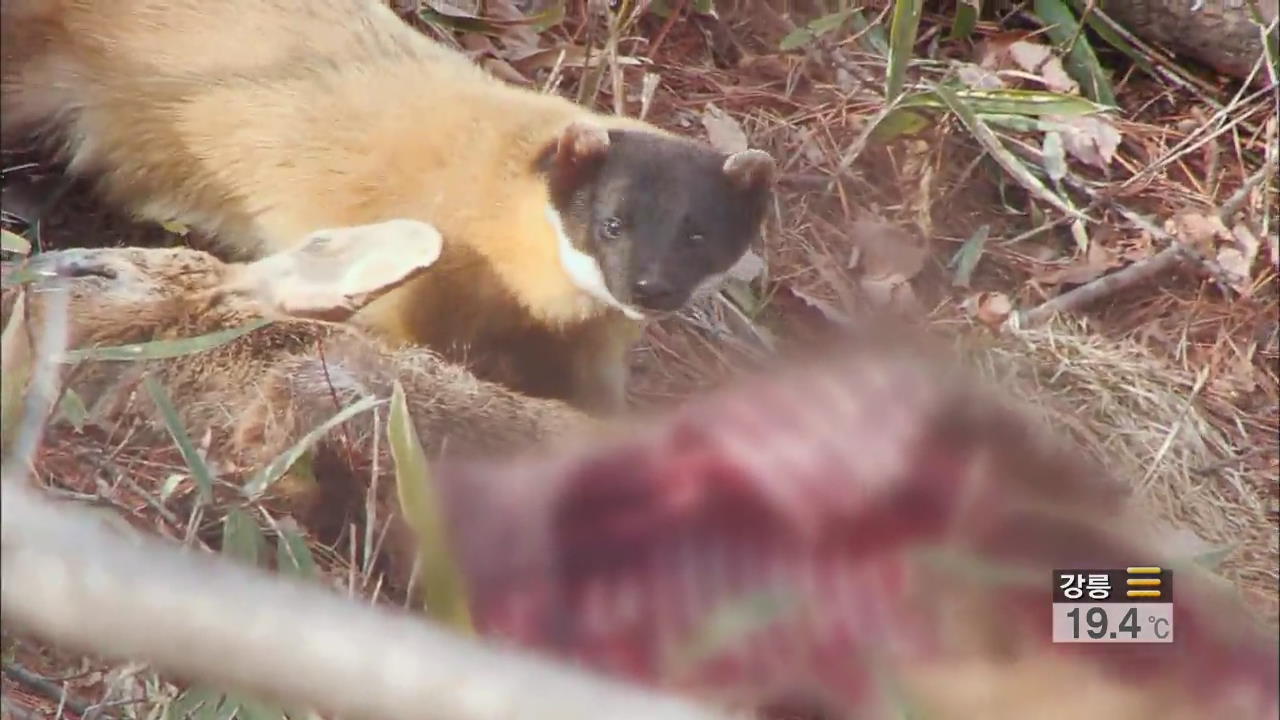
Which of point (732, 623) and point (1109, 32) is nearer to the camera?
point (732, 623)

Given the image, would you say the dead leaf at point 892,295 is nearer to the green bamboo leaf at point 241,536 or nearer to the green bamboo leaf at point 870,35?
the green bamboo leaf at point 870,35

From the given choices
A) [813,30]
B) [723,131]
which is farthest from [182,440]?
[813,30]

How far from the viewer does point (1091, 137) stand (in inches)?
41.4

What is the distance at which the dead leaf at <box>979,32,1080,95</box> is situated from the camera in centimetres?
106

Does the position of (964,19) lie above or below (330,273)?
above

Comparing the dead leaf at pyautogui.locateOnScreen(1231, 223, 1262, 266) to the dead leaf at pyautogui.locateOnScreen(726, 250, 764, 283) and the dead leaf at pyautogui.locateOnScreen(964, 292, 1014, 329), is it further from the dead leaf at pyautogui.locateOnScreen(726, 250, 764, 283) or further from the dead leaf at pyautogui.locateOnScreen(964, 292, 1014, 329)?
the dead leaf at pyautogui.locateOnScreen(726, 250, 764, 283)

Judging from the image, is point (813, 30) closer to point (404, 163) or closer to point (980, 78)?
point (980, 78)

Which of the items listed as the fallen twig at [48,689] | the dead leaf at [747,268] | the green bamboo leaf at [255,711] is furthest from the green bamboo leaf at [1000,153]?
the fallen twig at [48,689]

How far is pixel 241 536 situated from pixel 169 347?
175 mm

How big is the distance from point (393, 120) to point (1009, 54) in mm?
545

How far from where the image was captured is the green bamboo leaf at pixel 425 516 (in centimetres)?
99

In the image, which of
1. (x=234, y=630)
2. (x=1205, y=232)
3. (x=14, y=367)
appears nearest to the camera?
(x=234, y=630)

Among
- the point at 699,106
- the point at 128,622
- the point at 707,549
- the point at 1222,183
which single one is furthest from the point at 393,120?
the point at 1222,183

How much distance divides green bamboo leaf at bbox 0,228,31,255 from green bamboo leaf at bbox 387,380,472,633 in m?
0.34
